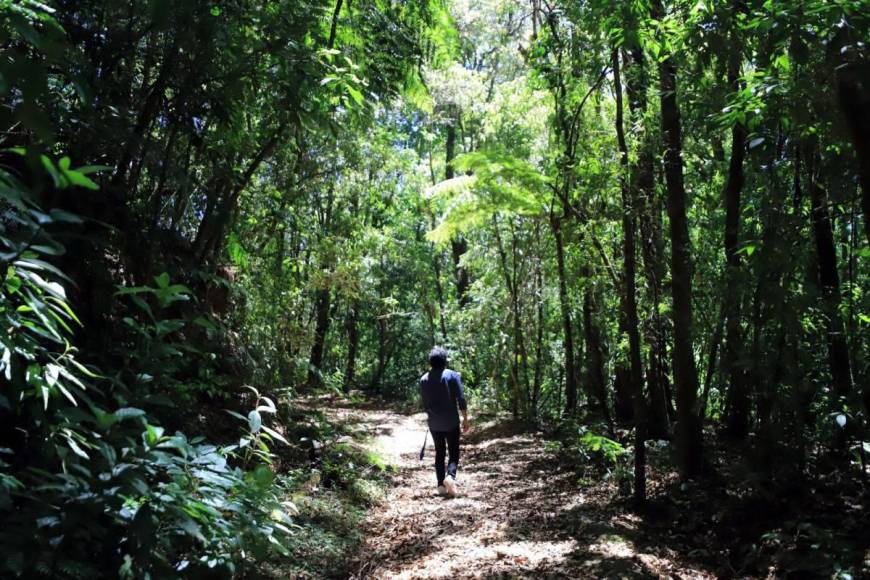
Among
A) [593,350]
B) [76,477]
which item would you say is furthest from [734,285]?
[593,350]

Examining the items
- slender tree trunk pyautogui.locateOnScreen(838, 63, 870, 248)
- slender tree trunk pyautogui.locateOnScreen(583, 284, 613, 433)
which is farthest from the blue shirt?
slender tree trunk pyautogui.locateOnScreen(838, 63, 870, 248)

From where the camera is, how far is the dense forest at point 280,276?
255cm

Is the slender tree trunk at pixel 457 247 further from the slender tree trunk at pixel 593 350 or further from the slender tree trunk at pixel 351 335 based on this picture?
the slender tree trunk at pixel 593 350

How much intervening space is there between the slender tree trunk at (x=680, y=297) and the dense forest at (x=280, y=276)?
0.11 feet

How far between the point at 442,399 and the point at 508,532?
2037mm

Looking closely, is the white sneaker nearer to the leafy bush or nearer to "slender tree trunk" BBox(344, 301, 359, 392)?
the leafy bush

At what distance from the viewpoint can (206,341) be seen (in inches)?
267

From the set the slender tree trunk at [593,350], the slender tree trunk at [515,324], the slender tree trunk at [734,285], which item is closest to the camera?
the slender tree trunk at [734,285]

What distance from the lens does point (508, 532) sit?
19.0ft

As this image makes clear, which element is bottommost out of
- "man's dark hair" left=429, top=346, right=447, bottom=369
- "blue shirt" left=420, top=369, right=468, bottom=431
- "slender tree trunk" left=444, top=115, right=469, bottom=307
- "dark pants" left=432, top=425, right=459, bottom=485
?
"dark pants" left=432, top=425, right=459, bottom=485

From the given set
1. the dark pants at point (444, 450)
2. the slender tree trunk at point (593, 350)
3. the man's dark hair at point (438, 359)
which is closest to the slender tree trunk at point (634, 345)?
the dark pants at point (444, 450)

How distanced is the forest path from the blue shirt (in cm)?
93

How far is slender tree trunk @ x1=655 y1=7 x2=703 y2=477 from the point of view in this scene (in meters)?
6.51

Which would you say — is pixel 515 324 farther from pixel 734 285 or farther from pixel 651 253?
pixel 734 285
